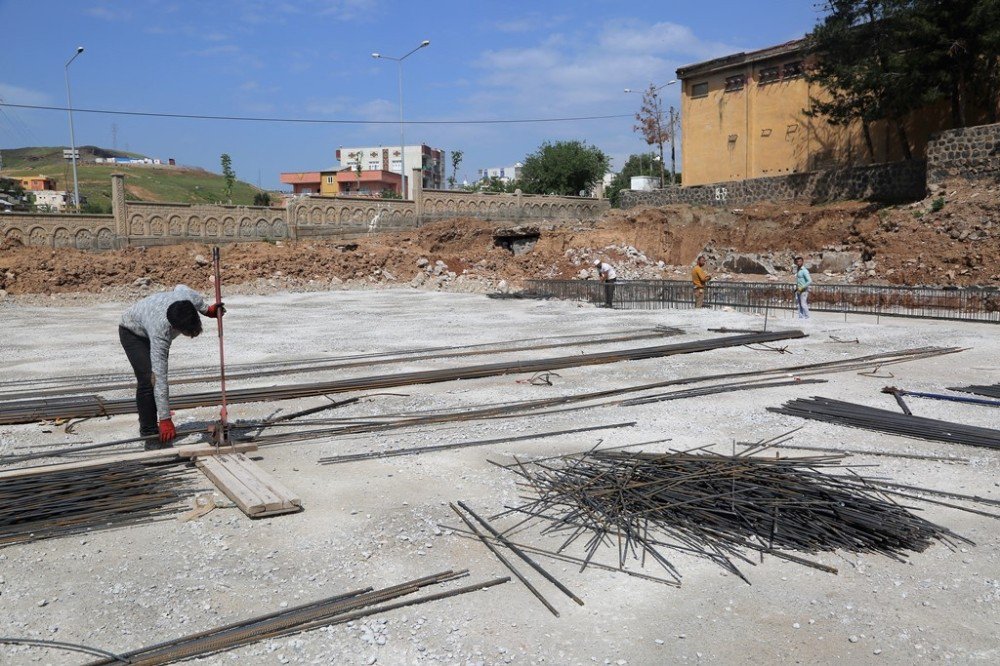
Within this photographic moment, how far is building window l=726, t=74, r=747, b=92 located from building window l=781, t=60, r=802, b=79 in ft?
7.38

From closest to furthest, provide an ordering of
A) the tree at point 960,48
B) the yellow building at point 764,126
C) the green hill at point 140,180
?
the tree at point 960,48 < the yellow building at point 764,126 < the green hill at point 140,180

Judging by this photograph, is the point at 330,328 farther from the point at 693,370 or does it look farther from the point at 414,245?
the point at 414,245

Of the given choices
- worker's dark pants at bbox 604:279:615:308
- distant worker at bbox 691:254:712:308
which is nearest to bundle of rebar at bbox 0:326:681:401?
distant worker at bbox 691:254:712:308

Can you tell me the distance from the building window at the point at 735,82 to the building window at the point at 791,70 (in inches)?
88.5

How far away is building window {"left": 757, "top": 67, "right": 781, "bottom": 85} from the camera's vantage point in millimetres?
33906

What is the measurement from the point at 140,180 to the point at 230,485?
11413cm

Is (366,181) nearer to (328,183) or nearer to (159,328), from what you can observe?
(328,183)

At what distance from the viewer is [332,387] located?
9750 millimetres

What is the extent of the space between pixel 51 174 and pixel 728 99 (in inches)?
4703

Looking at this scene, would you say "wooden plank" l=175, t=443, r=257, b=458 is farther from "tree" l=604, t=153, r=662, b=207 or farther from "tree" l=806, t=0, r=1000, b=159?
"tree" l=604, t=153, r=662, b=207

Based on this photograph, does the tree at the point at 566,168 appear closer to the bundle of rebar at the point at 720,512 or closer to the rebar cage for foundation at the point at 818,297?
the rebar cage for foundation at the point at 818,297

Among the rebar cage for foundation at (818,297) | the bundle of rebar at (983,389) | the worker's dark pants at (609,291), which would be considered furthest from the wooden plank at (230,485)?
the worker's dark pants at (609,291)

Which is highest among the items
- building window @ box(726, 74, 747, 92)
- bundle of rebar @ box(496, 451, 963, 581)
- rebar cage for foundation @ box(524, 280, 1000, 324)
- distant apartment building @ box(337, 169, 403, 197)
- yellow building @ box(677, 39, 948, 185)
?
distant apartment building @ box(337, 169, 403, 197)

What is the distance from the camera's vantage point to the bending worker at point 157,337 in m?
6.30
